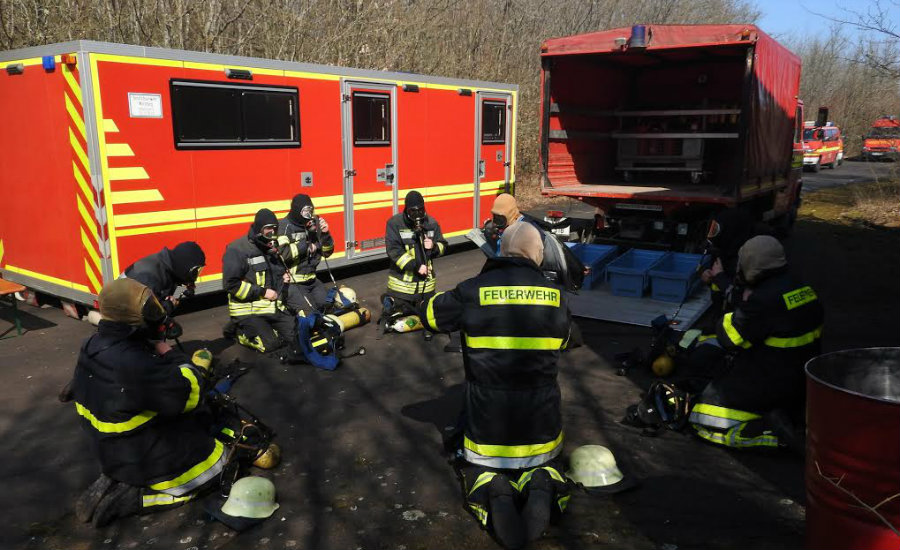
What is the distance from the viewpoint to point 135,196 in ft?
21.2

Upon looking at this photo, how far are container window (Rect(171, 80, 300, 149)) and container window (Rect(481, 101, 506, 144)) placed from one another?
3872 millimetres

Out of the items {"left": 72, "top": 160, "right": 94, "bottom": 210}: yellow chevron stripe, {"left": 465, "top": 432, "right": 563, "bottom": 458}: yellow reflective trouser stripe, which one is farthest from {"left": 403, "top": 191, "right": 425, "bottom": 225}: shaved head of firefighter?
{"left": 465, "top": 432, "right": 563, "bottom": 458}: yellow reflective trouser stripe

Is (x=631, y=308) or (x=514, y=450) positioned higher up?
(x=514, y=450)

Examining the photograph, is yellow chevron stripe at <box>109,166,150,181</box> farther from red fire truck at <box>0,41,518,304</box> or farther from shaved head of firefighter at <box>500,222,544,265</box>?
shaved head of firefighter at <box>500,222,544,265</box>

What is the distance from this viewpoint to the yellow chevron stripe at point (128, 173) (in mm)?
6250

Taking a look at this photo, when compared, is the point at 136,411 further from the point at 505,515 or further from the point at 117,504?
the point at 505,515

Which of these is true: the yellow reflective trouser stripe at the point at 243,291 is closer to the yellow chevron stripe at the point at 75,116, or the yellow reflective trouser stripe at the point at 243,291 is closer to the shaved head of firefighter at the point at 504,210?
the yellow chevron stripe at the point at 75,116

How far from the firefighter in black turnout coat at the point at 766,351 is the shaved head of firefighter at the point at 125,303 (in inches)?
131

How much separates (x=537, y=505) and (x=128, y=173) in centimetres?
520

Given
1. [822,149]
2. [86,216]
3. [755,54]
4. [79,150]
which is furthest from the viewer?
[822,149]

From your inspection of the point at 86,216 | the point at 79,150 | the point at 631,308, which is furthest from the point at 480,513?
the point at 79,150

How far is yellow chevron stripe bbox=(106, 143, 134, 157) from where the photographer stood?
6.20 metres

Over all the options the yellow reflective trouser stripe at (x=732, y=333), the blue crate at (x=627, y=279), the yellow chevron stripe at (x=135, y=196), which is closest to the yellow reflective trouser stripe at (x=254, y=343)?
the yellow chevron stripe at (x=135, y=196)

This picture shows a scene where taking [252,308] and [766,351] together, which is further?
[252,308]
